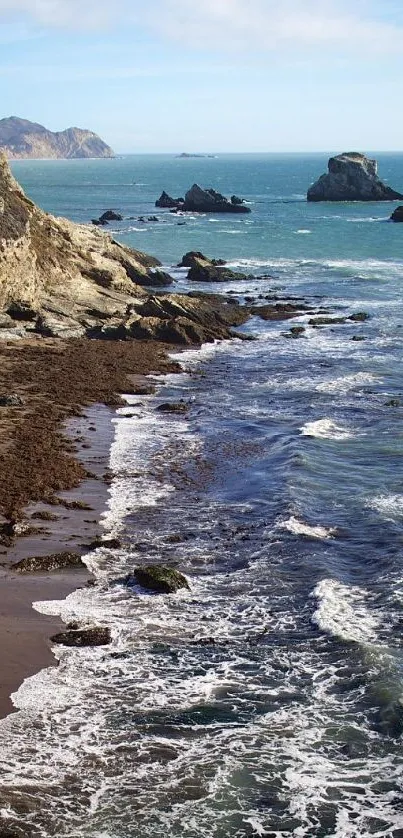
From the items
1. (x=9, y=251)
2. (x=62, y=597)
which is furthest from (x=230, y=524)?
(x=9, y=251)

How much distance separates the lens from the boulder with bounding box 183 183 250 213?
4966 inches

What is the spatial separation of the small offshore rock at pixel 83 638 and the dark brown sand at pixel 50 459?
268 mm

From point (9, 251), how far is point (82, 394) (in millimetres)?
13574

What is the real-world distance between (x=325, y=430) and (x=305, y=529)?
960 cm

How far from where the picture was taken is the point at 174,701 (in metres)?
16.1

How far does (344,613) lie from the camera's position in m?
19.5

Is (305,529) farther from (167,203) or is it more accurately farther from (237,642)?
(167,203)

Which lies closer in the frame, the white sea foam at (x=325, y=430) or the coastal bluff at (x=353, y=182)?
the white sea foam at (x=325, y=430)

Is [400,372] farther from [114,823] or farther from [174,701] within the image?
[114,823]

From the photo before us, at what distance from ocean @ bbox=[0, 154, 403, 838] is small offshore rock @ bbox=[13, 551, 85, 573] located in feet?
1.62

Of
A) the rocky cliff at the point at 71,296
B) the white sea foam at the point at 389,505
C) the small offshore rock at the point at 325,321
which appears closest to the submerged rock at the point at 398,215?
the rocky cliff at the point at 71,296

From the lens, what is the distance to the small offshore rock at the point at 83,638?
17891mm

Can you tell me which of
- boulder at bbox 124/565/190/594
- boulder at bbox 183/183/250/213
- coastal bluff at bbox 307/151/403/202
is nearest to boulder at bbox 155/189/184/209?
boulder at bbox 183/183/250/213

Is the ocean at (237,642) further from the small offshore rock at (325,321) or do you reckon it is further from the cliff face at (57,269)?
the small offshore rock at (325,321)
